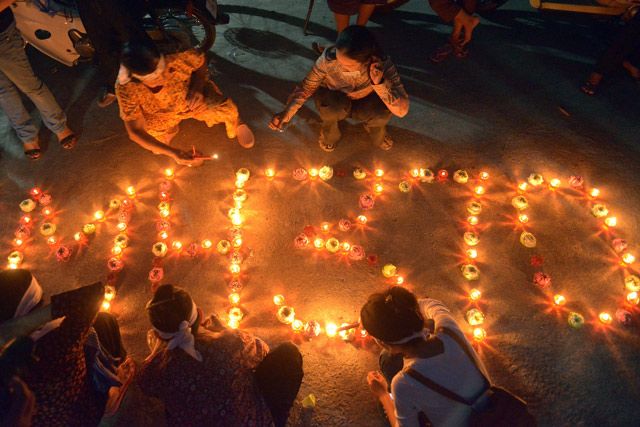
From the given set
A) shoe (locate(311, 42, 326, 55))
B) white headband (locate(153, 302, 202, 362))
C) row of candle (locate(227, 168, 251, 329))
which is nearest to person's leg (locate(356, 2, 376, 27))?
shoe (locate(311, 42, 326, 55))

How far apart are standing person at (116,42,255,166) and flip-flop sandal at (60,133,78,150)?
43.5 inches

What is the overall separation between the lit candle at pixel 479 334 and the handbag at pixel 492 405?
105 centimetres

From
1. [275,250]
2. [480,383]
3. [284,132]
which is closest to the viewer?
[480,383]

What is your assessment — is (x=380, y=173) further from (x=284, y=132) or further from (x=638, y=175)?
(x=638, y=175)

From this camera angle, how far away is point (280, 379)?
7.97ft

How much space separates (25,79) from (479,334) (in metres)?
4.48

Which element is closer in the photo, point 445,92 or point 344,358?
point 344,358

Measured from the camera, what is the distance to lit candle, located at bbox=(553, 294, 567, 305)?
10.2 ft

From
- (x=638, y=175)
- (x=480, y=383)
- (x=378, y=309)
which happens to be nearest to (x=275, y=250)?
(x=378, y=309)

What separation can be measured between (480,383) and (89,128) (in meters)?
4.48

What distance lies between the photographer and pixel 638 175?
3.83 meters

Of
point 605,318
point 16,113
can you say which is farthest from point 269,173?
point 605,318

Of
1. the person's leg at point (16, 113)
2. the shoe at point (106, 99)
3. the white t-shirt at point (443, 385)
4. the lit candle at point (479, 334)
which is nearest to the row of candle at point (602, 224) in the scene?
the lit candle at point (479, 334)

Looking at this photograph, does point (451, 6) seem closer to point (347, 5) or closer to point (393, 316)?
point (347, 5)
